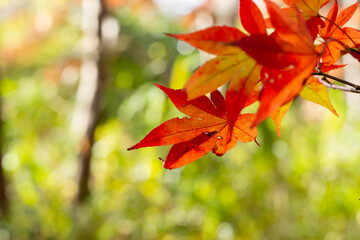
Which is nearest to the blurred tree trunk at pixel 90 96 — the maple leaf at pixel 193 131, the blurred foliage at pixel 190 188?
the blurred foliage at pixel 190 188

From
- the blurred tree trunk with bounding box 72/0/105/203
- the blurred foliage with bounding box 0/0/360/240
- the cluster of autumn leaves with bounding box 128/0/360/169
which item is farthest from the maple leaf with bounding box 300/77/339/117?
the blurred tree trunk with bounding box 72/0/105/203

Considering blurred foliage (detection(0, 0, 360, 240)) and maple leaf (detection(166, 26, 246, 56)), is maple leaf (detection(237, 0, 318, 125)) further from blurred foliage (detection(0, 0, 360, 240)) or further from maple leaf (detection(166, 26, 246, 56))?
blurred foliage (detection(0, 0, 360, 240))

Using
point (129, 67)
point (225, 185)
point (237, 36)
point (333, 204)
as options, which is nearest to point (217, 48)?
point (237, 36)

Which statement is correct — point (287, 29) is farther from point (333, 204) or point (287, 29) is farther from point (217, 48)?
point (333, 204)

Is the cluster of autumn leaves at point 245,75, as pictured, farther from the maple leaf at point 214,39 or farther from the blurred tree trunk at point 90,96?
the blurred tree trunk at point 90,96

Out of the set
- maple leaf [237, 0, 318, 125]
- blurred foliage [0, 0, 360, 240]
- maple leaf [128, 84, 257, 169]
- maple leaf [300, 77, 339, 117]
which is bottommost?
blurred foliage [0, 0, 360, 240]

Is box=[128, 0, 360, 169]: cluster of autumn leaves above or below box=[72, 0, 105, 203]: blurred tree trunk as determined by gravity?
above
